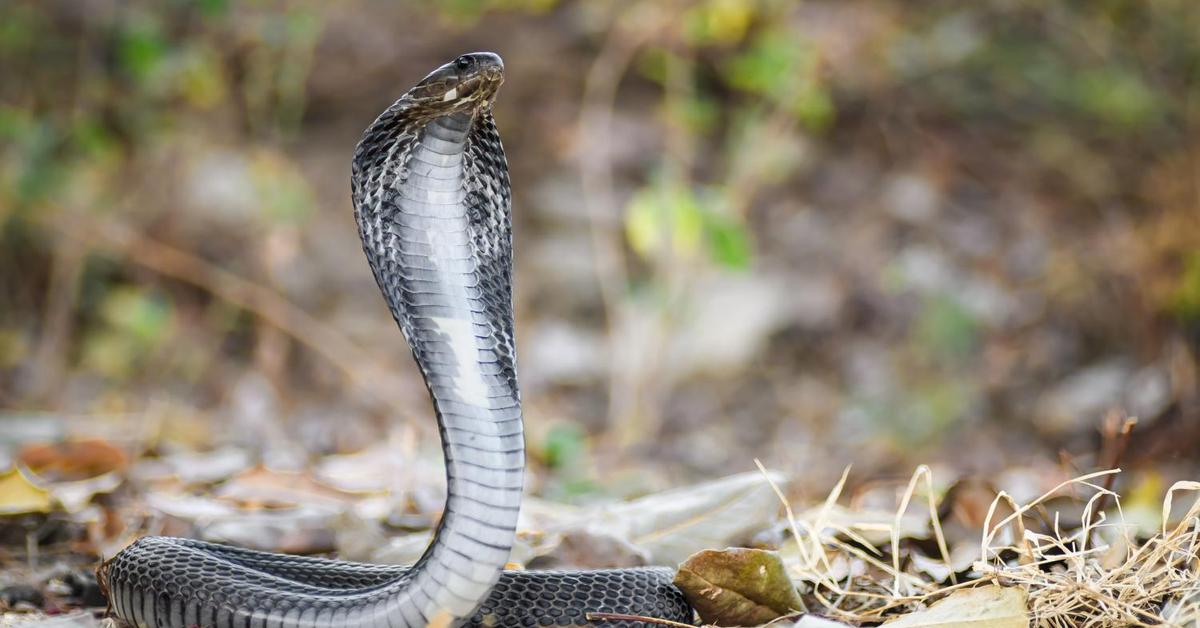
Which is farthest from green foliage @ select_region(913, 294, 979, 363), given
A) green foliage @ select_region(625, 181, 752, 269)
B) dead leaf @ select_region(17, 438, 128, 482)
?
dead leaf @ select_region(17, 438, 128, 482)

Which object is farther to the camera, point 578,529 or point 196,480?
point 196,480

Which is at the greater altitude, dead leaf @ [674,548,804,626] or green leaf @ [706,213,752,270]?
green leaf @ [706,213,752,270]

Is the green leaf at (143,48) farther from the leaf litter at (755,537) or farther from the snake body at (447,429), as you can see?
the snake body at (447,429)

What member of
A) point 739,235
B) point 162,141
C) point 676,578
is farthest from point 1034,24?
point 676,578

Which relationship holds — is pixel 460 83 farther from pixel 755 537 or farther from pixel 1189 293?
pixel 1189 293

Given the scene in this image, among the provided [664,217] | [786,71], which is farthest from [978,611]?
[786,71]

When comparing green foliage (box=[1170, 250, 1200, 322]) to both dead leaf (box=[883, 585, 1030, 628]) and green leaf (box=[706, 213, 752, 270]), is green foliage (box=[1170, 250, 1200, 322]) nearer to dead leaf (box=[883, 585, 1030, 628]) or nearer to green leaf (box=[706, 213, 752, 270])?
green leaf (box=[706, 213, 752, 270])

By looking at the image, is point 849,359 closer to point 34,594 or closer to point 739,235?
point 739,235
